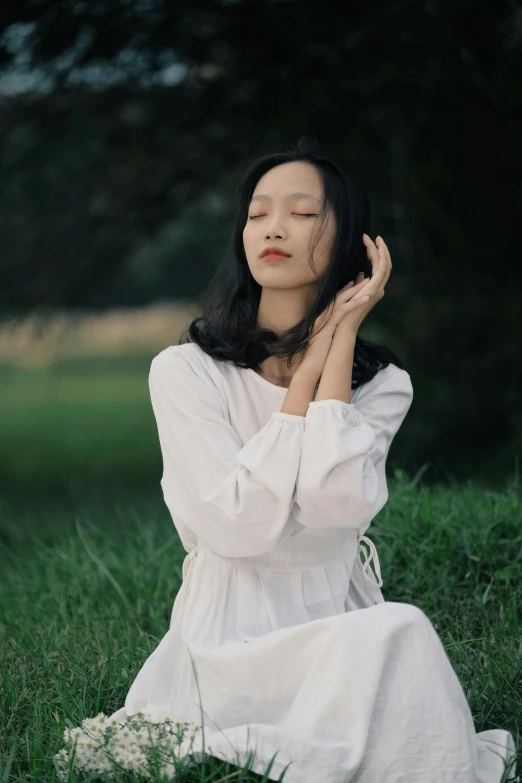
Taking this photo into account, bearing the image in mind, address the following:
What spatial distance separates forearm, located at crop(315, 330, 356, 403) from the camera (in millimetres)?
2320

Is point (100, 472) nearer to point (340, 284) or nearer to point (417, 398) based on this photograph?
point (417, 398)

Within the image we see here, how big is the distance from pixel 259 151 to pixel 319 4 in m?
0.97

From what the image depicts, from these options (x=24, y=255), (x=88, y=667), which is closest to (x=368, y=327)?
(x=24, y=255)

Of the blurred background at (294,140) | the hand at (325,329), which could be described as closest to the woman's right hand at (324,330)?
the hand at (325,329)

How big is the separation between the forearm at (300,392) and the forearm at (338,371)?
0.06 ft

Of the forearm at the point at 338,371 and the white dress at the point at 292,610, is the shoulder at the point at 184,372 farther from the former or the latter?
the forearm at the point at 338,371

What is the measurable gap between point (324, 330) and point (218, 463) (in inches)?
15.7

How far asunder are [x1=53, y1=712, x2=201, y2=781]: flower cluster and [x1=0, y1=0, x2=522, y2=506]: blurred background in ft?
10.1

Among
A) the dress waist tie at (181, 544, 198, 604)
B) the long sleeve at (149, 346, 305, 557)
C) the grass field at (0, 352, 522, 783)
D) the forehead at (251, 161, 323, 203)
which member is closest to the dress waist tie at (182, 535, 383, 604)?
the dress waist tie at (181, 544, 198, 604)

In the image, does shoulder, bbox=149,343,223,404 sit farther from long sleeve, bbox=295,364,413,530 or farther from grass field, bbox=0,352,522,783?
grass field, bbox=0,352,522,783

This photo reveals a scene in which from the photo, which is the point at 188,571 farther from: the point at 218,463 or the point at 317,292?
the point at 317,292

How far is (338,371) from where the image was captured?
235cm

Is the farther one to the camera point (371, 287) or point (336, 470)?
point (371, 287)

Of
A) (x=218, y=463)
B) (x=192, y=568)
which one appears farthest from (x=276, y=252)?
(x=192, y=568)
